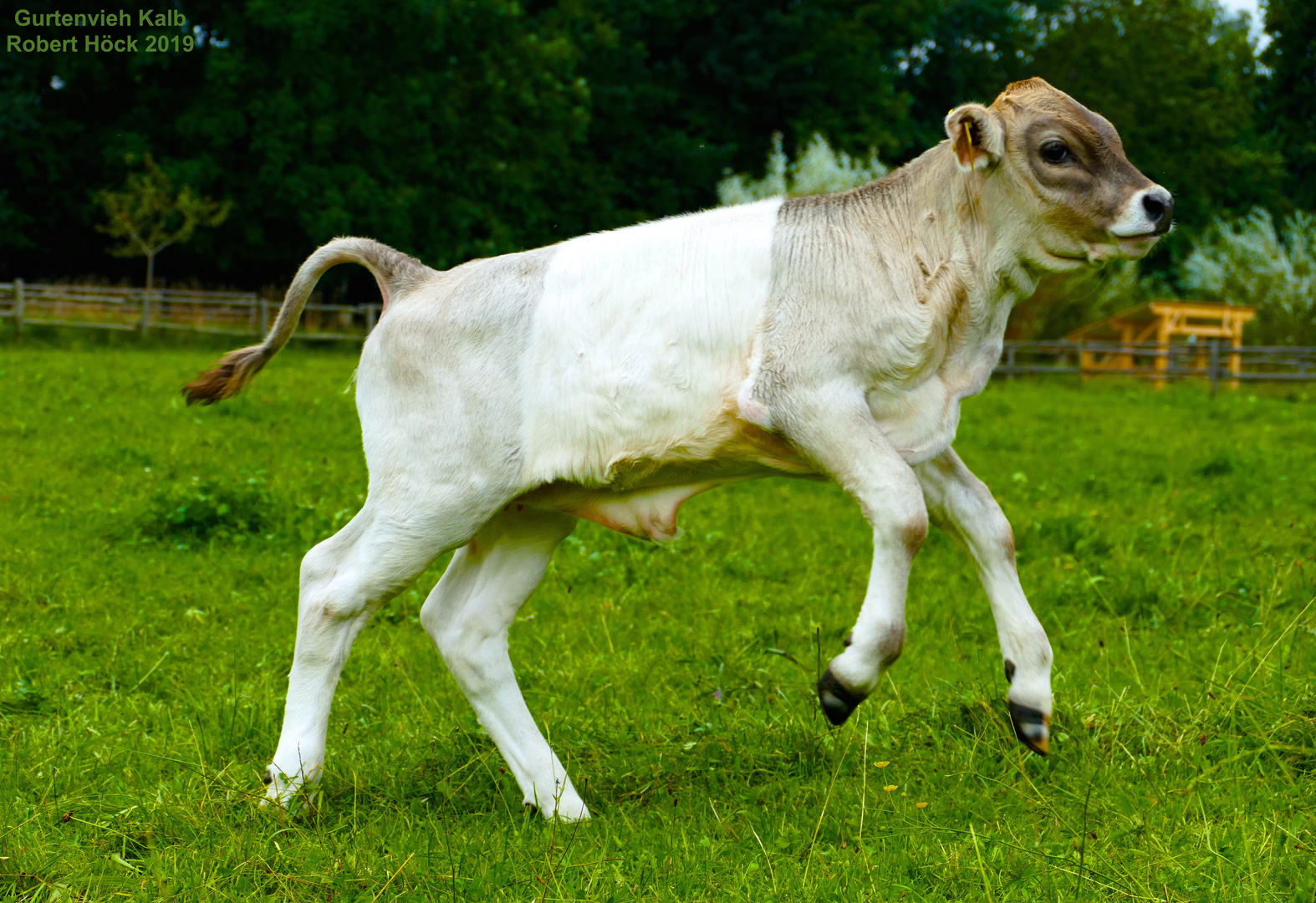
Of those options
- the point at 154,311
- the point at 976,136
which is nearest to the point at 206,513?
the point at 976,136

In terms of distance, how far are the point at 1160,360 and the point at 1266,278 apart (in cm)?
774

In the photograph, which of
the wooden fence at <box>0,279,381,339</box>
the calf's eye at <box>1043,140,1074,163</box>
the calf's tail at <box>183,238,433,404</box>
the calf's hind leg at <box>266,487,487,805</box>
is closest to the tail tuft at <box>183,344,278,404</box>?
the calf's tail at <box>183,238,433,404</box>

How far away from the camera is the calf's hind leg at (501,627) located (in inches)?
162

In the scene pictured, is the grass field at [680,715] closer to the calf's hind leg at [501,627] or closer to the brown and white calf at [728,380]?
the calf's hind leg at [501,627]

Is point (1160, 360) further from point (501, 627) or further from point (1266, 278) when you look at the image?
point (501, 627)

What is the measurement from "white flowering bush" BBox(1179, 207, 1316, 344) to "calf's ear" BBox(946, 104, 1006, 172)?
1118 inches

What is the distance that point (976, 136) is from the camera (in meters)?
3.65

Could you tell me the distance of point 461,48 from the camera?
30938mm

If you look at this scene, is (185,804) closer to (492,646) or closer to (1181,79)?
(492,646)

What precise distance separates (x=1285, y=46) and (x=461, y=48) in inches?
1138

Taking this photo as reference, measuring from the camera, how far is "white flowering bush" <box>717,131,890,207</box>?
3012cm

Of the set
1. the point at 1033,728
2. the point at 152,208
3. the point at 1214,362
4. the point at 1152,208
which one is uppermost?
the point at 1152,208

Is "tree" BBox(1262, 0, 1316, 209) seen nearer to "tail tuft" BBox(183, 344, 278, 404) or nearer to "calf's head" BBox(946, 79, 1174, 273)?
"calf's head" BBox(946, 79, 1174, 273)

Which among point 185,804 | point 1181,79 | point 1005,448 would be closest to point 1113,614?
point 185,804
